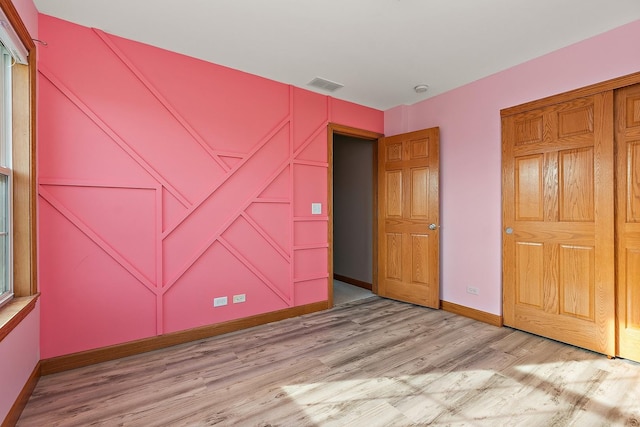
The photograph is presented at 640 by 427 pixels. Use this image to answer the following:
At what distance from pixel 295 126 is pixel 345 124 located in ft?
2.49

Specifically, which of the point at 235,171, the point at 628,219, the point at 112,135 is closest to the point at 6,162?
the point at 112,135

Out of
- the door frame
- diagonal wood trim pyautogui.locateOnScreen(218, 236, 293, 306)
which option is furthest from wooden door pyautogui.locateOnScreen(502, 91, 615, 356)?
diagonal wood trim pyautogui.locateOnScreen(218, 236, 293, 306)

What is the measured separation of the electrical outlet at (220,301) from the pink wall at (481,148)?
2.50 meters

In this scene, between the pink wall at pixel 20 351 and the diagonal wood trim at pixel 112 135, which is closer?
the pink wall at pixel 20 351

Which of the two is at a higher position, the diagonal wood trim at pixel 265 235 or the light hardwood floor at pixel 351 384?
the diagonal wood trim at pixel 265 235

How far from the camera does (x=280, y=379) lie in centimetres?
212

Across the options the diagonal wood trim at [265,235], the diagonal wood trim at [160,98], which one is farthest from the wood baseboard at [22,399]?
the diagonal wood trim at [160,98]

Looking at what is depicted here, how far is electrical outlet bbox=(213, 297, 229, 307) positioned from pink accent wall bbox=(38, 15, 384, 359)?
4cm

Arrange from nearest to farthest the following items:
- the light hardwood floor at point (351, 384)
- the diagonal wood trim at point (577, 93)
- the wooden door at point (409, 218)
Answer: the light hardwood floor at point (351, 384) → the diagonal wood trim at point (577, 93) → the wooden door at point (409, 218)

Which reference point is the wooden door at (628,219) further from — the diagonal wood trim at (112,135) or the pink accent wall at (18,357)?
the pink accent wall at (18,357)

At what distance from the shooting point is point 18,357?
1717mm

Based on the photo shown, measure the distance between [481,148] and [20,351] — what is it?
13.4 feet

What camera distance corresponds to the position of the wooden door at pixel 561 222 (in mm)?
2428

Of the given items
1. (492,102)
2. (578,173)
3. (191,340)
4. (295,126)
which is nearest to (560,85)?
(492,102)
